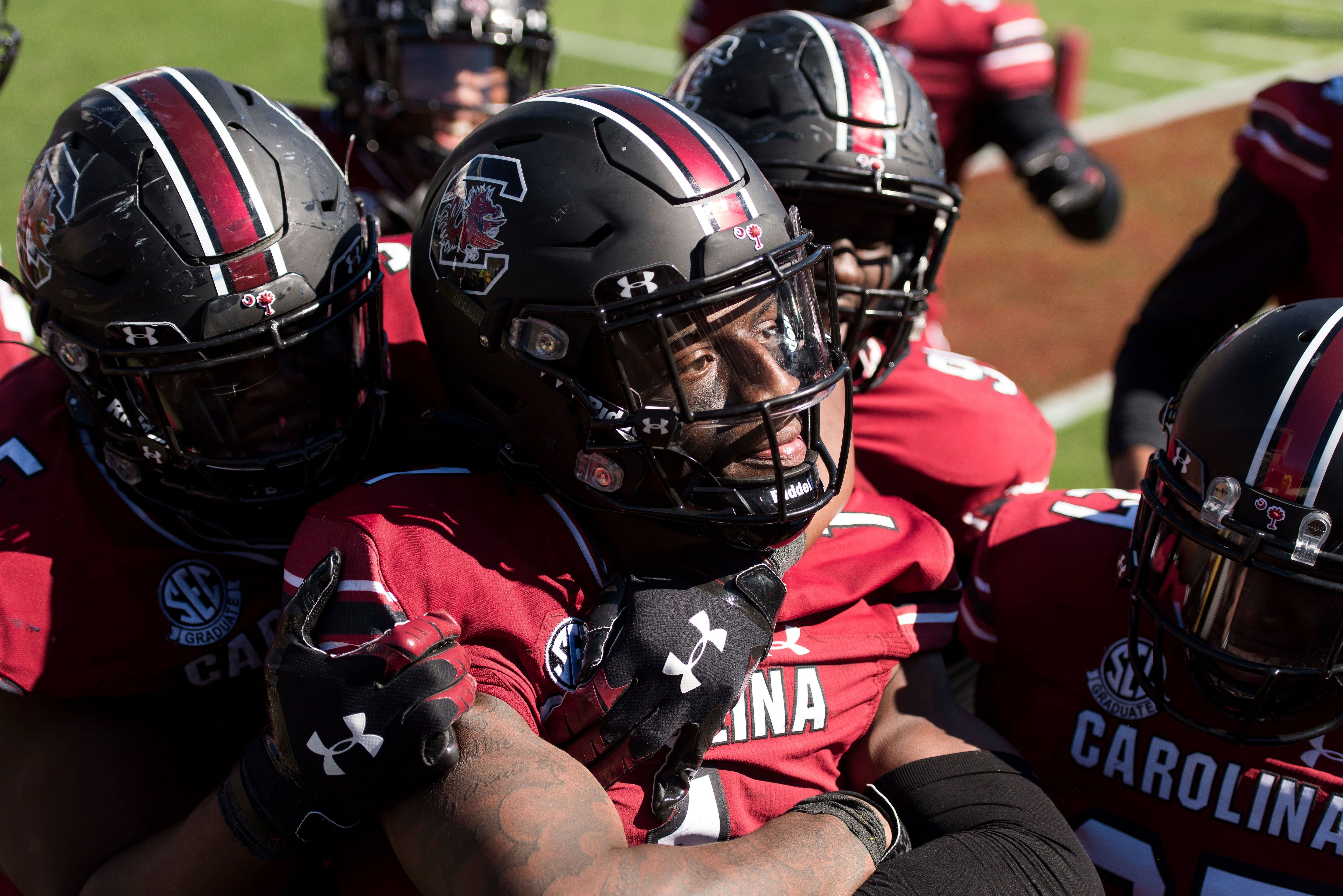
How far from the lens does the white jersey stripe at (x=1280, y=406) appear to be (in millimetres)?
1729

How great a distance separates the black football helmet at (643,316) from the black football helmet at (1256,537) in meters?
0.56

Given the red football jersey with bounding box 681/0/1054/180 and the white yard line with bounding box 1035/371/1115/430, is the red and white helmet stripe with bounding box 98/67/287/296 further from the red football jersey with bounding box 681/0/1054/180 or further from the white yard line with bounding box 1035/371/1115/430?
the white yard line with bounding box 1035/371/1115/430

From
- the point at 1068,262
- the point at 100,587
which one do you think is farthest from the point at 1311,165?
the point at 1068,262

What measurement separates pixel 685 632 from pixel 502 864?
43cm

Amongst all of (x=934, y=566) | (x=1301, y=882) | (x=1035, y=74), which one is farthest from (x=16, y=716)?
(x=1035, y=74)

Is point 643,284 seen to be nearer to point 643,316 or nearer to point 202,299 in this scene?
point 643,316

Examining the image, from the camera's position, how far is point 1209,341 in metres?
2.96

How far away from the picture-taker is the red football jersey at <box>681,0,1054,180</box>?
4211 mm

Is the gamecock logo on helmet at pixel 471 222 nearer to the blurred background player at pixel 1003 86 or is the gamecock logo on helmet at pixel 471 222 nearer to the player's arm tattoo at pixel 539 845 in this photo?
the player's arm tattoo at pixel 539 845

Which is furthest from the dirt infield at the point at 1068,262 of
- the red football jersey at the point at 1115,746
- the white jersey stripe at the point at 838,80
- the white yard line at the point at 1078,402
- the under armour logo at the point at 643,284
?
the under armour logo at the point at 643,284

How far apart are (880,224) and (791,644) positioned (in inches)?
40.0

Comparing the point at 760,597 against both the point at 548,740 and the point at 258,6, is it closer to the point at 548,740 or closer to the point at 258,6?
the point at 548,740

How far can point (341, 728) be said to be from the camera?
150 centimetres

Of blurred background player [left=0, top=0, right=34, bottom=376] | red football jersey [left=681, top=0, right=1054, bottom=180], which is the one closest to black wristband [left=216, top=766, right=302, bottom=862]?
blurred background player [left=0, top=0, right=34, bottom=376]
